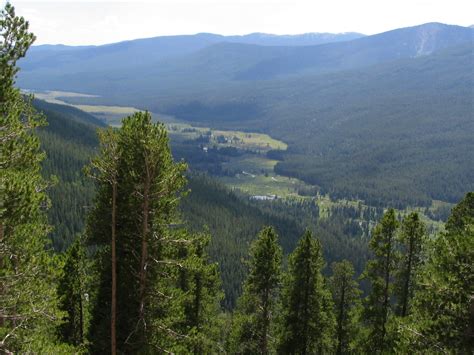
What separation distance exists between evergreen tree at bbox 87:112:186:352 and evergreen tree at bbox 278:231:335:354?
14966mm

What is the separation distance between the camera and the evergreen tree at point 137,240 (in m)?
20.8

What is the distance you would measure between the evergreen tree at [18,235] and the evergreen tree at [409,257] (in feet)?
76.5

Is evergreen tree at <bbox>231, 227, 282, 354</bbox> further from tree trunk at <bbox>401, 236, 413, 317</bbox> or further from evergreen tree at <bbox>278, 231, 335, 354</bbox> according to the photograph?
tree trunk at <bbox>401, 236, 413, 317</bbox>

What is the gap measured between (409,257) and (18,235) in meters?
25.9

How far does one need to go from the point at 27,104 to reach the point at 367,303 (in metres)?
27.4

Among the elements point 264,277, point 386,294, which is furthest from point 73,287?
point 386,294

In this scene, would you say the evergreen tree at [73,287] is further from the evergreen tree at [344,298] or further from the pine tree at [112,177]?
the evergreen tree at [344,298]

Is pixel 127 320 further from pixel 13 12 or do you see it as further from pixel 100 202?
pixel 13 12

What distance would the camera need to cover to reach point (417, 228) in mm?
32219

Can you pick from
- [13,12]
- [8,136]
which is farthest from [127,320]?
[13,12]

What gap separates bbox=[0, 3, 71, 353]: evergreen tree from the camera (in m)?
16.1

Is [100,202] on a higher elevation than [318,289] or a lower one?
higher

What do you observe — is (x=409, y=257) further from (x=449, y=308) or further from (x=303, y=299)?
(x=449, y=308)

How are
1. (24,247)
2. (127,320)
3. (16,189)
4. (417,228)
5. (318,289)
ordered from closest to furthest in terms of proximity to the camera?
1. (16,189)
2. (24,247)
3. (127,320)
4. (417,228)
5. (318,289)
